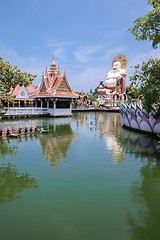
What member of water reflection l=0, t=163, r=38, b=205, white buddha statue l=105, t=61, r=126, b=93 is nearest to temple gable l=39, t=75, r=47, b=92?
water reflection l=0, t=163, r=38, b=205

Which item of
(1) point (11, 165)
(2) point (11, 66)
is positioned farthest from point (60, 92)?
(1) point (11, 165)

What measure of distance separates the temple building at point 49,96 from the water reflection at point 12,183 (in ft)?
77.5

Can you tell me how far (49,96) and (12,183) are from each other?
25.7 m

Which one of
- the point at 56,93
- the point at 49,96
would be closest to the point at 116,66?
the point at 56,93

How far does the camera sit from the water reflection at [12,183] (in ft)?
19.1

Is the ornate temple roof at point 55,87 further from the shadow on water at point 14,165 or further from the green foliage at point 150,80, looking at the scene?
the green foliage at point 150,80

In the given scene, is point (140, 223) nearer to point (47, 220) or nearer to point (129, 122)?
point (47, 220)

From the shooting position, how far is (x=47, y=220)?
462cm

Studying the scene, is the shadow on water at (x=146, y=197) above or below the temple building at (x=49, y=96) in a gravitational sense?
below

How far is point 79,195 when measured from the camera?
5812 mm

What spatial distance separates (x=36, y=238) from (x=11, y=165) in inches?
192

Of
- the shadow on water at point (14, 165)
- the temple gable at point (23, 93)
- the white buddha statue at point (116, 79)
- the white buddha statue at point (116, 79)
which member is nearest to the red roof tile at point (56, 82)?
the temple gable at point (23, 93)

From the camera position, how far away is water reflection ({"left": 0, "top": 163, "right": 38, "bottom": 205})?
582cm

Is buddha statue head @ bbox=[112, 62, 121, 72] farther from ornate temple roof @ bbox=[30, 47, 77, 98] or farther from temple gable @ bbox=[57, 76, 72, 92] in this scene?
temple gable @ bbox=[57, 76, 72, 92]
